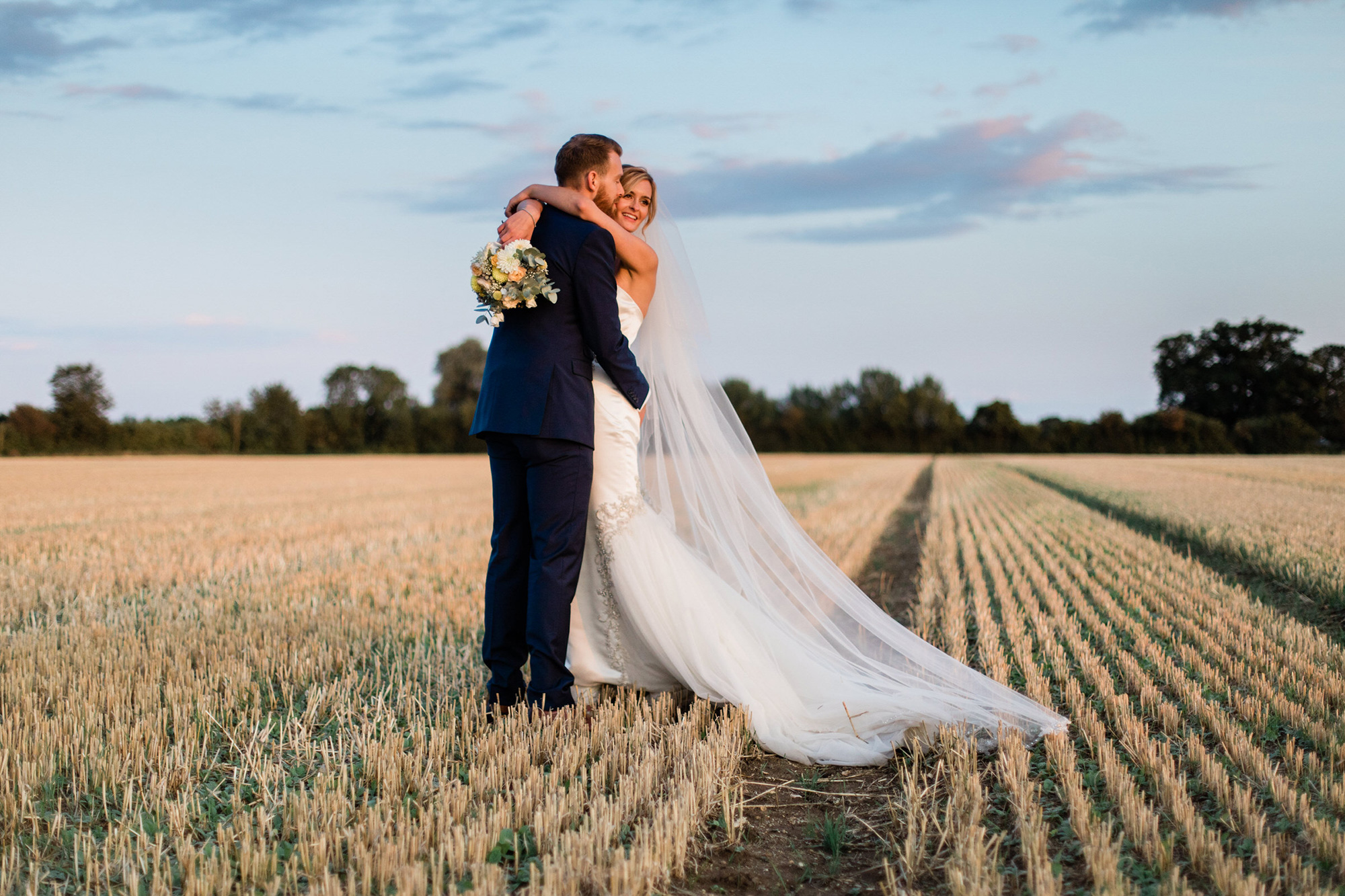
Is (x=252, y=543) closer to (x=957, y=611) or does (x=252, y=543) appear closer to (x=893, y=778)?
(x=957, y=611)

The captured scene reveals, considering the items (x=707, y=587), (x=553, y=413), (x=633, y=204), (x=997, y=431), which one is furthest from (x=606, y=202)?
(x=997, y=431)

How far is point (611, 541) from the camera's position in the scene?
3.86 m

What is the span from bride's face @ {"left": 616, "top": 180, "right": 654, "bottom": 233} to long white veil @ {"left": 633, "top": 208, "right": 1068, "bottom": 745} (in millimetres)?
206

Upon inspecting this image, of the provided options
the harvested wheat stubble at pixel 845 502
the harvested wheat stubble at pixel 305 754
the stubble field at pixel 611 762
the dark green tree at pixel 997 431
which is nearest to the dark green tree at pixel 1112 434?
the dark green tree at pixel 997 431

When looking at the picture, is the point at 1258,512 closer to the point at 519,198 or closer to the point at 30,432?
the point at 519,198

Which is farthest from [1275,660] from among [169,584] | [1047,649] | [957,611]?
[169,584]

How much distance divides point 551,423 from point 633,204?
44.7 inches

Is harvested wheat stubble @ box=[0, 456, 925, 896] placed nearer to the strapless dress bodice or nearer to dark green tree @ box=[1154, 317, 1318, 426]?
the strapless dress bodice

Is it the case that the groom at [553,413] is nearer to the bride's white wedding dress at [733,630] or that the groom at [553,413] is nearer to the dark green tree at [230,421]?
the bride's white wedding dress at [733,630]

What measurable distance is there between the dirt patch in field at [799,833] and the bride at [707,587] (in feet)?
0.44

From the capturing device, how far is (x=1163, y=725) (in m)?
3.88

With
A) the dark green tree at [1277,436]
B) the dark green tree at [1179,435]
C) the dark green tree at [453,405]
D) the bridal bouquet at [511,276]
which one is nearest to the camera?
the bridal bouquet at [511,276]

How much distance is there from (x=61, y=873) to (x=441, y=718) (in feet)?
4.86

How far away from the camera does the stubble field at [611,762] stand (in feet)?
8.52
